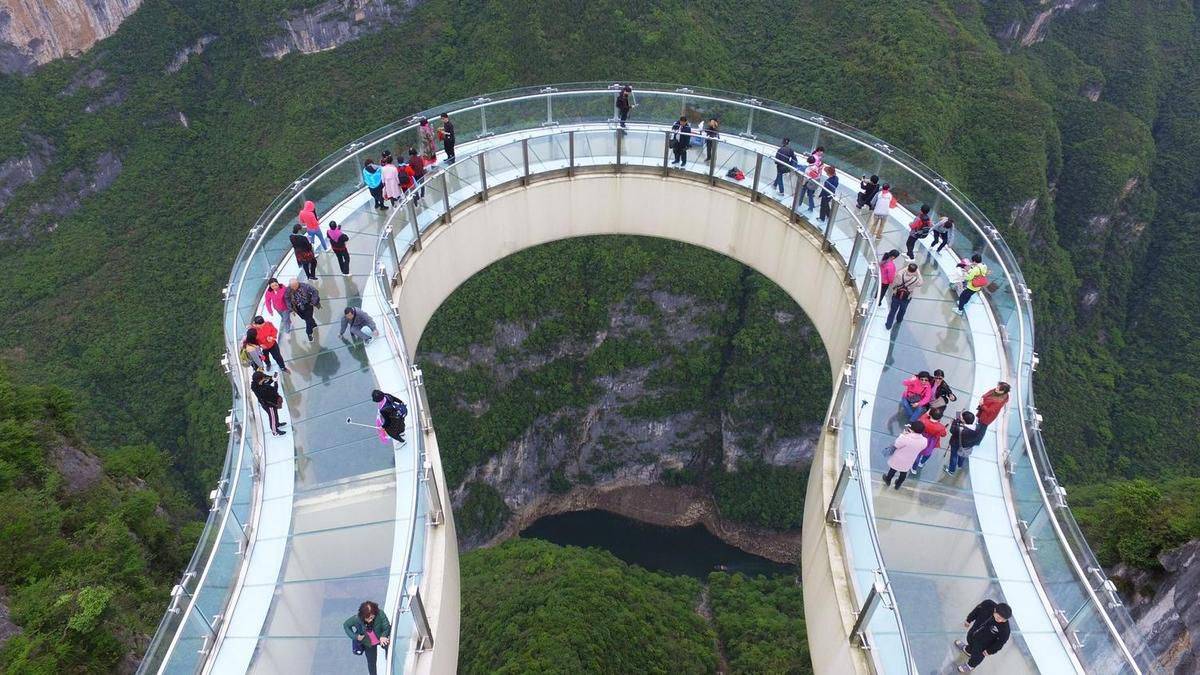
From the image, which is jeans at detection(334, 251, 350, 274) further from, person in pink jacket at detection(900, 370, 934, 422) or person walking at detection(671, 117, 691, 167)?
person in pink jacket at detection(900, 370, 934, 422)

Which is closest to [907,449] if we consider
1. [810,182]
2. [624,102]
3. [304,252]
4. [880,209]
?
[880,209]

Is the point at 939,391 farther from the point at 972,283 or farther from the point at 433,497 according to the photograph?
the point at 433,497

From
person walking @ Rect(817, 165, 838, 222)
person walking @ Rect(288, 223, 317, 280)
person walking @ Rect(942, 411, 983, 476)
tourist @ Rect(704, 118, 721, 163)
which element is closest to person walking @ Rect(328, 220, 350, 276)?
person walking @ Rect(288, 223, 317, 280)

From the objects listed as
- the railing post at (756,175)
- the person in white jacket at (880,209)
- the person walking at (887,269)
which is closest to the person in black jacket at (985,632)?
the person walking at (887,269)

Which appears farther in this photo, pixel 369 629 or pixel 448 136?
pixel 448 136

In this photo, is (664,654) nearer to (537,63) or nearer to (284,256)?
(284,256)

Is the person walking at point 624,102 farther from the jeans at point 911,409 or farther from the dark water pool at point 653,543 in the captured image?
the dark water pool at point 653,543
